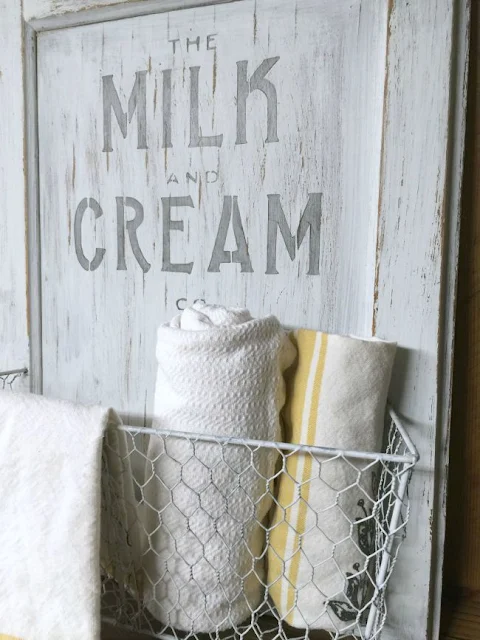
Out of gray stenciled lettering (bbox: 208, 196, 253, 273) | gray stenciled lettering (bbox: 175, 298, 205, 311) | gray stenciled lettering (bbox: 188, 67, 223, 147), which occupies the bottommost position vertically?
gray stenciled lettering (bbox: 175, 298, 205, 311)

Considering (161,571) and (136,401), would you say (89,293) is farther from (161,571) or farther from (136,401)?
(161,571)

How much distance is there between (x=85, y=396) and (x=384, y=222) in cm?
41

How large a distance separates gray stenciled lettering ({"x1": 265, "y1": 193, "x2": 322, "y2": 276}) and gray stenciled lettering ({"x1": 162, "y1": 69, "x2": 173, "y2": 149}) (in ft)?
0.45

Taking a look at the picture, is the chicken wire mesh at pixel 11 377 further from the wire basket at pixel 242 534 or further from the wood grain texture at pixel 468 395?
the wood grain texture at pixel 468 395

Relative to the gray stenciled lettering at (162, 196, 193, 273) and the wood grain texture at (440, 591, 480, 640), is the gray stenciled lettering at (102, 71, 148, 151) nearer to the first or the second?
the gray stenciled lettering at (162, 196, 193, 273)

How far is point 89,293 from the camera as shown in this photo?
73cm

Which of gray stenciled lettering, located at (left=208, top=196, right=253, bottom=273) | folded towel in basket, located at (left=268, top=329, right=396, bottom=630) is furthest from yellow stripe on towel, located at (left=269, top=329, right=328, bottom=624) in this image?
gray stenciled lettering, located at (left=208, top=196, right=253, bottom=273)

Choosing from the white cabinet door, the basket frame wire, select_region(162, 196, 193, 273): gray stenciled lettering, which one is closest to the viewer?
the basket frame wire

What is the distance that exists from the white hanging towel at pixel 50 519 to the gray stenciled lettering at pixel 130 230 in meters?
0.22

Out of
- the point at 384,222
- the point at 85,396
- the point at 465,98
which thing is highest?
the point at 465,98

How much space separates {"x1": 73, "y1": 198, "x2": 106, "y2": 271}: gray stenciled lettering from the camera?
72 centimetres

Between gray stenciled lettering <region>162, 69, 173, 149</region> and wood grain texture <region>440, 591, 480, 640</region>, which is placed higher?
gray stenciled lettering <region>162, 69, 173, 149</region>

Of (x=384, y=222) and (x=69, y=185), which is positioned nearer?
(x=384, y=222)

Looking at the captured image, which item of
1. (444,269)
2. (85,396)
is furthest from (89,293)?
(444,269)
